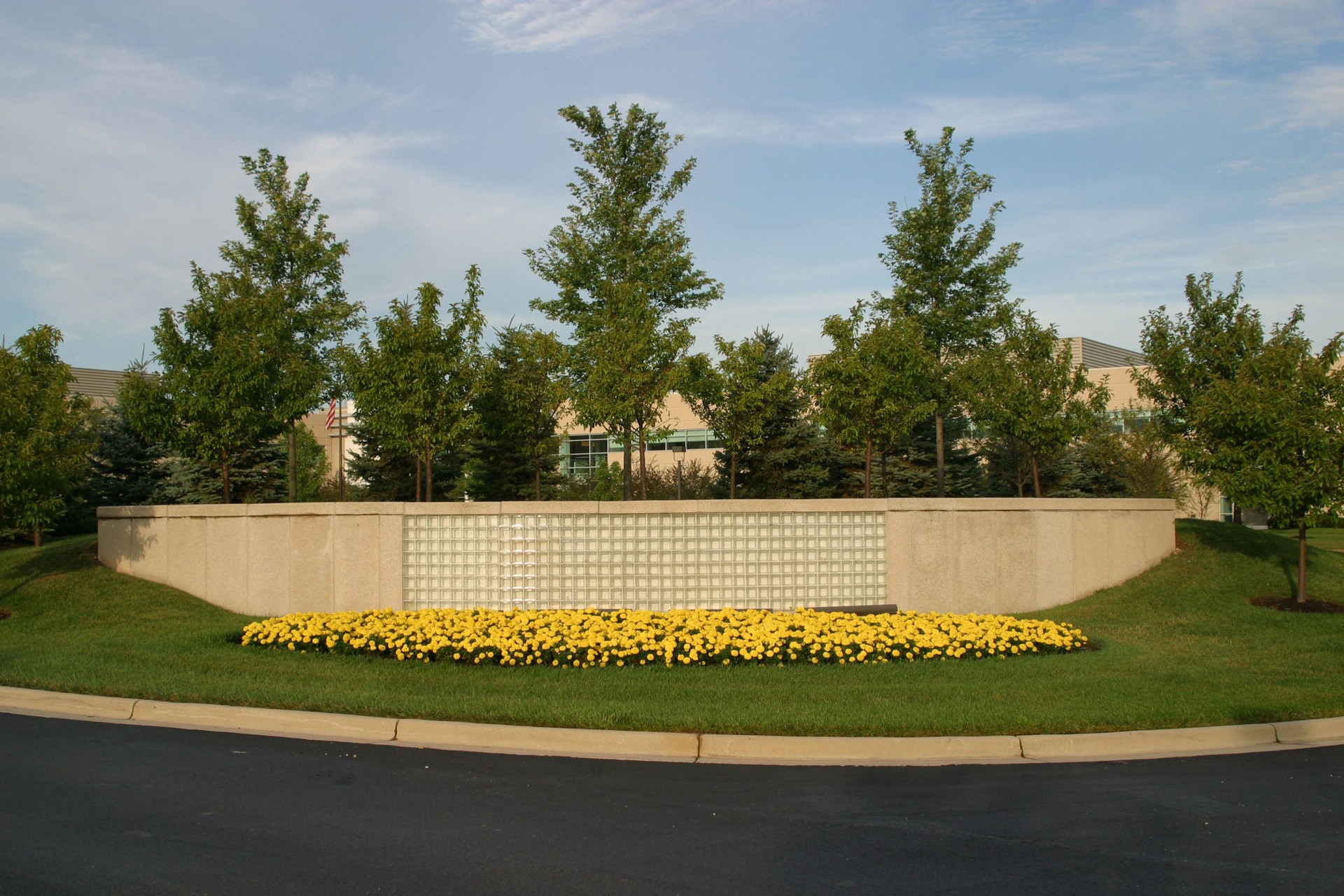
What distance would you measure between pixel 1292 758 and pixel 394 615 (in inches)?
398

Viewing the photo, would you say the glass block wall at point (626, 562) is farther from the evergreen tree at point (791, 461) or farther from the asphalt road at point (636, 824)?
the evergreen tree at point (791, 461)

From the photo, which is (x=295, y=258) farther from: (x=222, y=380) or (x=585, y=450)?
(x=585, y=450)

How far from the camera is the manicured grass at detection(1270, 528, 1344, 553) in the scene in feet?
92.1

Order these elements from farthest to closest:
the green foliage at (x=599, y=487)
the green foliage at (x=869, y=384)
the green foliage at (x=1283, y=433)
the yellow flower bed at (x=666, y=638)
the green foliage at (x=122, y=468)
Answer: the green foliage at (x=599, y=487)
the green foliage at (x=122, y=468)
the green foliage at (x=869, y=384)
the green foliage at (x=1283, y=433)
the yellow flower bed at (x=666, y=638)

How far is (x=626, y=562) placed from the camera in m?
15.5

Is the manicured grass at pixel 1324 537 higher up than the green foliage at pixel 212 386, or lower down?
lower down

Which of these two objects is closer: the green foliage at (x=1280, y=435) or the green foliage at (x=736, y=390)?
the green foliage at (x=1280, y=435)

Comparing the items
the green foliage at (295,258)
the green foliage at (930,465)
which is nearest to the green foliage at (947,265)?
the green foliage at (930,465)

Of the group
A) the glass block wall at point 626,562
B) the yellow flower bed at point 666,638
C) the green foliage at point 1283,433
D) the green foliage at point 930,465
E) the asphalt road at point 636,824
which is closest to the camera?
the asphalt road at point 636,824

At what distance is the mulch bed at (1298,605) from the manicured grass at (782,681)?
1.14ft

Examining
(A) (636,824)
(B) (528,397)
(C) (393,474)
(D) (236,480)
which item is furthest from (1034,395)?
(D) (236,480)

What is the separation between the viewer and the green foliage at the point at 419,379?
61.9 feet

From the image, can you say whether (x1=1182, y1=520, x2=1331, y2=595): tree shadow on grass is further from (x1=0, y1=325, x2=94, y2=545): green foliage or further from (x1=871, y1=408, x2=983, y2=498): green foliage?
(x1=0, y1=325, x2=94, y2=545): green foliage

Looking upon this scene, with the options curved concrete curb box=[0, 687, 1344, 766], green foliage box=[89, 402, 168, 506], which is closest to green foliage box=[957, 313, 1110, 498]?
curved concrete curb box=[0, 687, 1344, 766]
